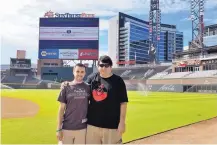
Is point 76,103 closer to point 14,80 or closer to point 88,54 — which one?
point 88,54

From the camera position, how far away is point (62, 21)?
79.7 m

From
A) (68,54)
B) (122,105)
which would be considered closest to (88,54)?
(68,54)

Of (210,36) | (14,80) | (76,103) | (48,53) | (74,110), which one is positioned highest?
(210,36)

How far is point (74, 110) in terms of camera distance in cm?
487

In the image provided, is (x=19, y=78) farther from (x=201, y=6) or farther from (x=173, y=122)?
(x=173, y=122)

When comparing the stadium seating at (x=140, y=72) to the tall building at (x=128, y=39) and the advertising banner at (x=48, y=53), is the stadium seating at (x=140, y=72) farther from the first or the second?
the tall building at (x=128, y=39)

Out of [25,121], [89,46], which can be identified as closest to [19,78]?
[89,46]

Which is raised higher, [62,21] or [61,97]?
[62,21]

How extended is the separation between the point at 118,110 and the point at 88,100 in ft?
1.69

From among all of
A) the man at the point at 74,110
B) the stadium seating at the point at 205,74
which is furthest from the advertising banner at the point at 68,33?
the man at the point at 74,110

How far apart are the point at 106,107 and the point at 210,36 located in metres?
79.1

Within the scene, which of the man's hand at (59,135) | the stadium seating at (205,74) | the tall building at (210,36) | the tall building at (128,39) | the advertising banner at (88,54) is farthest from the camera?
the tall building at (128,39)

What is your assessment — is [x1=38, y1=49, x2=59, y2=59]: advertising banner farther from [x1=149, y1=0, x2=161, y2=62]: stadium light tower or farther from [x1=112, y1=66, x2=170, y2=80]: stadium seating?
[x1=149, y1=0, x2=161, y2=62]: stadium light tower

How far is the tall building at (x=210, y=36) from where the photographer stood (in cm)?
7712
